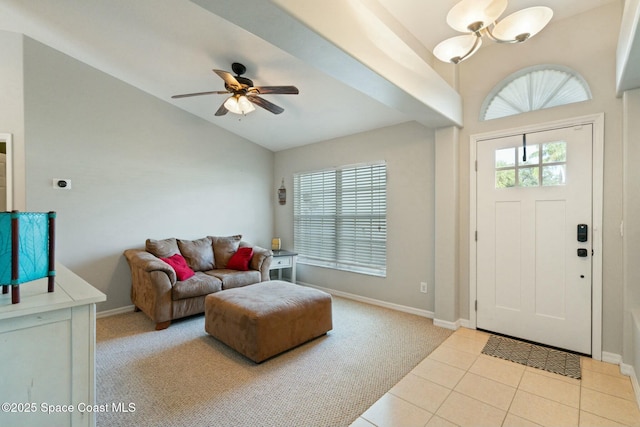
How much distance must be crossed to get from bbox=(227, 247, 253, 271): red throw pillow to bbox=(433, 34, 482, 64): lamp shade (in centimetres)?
338

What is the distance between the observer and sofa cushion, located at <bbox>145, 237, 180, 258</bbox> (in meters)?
3.76

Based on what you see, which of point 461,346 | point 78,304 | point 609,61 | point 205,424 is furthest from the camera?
point 461,346

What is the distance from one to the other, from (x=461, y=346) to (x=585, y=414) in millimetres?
1025

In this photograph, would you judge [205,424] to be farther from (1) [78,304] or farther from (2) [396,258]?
(2) [396,258]

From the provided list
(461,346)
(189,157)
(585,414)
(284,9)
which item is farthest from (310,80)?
(585,414)

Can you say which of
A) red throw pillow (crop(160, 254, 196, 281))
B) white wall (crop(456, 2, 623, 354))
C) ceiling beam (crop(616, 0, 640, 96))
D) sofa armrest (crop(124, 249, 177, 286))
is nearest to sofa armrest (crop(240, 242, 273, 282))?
red throw pillow (crop(160, 254, 196, 281))

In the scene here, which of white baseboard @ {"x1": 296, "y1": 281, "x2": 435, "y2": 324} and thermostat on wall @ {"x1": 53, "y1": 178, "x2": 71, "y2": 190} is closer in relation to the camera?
thermostat on wall @ {"x1": 53, "y1": 178, "x2": 71, "y2": 190}

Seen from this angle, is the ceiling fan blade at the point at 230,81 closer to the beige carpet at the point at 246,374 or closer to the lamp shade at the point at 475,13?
the lamp shade at the point at 475,13

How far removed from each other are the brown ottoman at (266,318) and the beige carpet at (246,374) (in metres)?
0.12

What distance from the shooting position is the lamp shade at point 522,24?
1.75m

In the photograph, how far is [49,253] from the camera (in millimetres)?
1321

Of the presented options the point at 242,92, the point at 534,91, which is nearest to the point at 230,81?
the point at 242,92

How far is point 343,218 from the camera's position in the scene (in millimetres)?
4547

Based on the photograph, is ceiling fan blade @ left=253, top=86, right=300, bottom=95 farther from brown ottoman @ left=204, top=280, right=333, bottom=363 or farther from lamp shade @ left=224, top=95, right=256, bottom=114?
brown ottoman @ left=204, top=280, right=333, bottom=363
